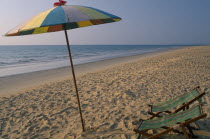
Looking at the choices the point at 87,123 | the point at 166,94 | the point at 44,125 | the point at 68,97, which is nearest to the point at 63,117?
the point at 44,125

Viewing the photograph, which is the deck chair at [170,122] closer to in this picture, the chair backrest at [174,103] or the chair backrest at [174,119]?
the chair backrest at [174,119]

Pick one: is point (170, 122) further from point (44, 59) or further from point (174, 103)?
point (44, 59)

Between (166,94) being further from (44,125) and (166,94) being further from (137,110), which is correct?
(44,125)

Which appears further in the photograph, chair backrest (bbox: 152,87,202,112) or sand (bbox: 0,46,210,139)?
sand (bbox: 0,46,210,139)

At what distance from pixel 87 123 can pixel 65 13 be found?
2.63 metres

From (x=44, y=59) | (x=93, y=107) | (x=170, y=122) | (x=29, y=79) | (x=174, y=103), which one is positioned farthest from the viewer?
(x=44, y=59)

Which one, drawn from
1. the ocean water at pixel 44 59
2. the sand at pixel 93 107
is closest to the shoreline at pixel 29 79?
the sand at pixel 93 107

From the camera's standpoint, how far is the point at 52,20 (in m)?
2.12

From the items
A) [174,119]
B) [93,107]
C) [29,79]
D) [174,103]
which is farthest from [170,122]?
[29,79]

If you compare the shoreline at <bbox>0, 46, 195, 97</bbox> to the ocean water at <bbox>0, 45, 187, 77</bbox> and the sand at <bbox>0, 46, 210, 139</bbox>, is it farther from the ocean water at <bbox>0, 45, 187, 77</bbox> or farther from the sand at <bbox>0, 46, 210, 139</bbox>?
the ocean water at <bbox>0, 45, 187, 77</bbox>

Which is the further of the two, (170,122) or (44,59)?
(44,59)

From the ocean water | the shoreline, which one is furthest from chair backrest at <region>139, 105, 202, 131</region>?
the ocean water

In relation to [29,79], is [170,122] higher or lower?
higher

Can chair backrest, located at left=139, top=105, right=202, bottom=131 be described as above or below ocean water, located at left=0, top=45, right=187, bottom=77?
below
